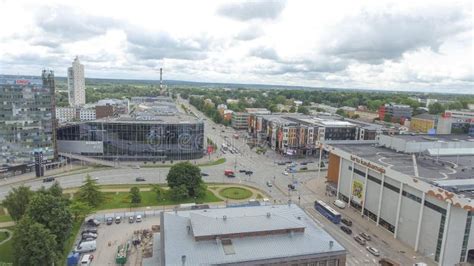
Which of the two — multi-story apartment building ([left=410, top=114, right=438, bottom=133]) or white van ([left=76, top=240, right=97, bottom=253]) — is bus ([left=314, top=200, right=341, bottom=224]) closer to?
white van ([left=76, top=240, right=97, bottom=253])

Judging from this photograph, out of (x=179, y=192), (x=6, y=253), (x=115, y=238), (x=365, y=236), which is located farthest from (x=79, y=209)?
(x=365, y=236)

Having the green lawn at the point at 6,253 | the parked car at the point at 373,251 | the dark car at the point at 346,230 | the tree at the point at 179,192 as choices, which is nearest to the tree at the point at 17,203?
the green lawn at the point at 6,253

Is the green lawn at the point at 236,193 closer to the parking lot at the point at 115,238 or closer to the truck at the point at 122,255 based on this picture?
the parking lot at the point at 115,238

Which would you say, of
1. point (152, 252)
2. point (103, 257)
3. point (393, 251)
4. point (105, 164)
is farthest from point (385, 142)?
point (105, 164)

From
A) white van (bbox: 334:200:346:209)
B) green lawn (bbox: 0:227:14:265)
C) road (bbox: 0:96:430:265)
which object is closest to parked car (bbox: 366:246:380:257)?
road (bbox: 0:96:430:265)

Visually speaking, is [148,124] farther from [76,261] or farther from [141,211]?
[76,261]

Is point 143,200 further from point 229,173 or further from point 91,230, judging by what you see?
point 229,173
